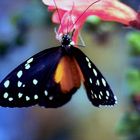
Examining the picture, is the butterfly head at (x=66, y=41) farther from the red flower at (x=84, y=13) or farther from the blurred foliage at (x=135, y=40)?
the blurred foliage at (x=135, y=40)

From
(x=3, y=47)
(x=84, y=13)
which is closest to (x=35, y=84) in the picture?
(x=84, y=13)

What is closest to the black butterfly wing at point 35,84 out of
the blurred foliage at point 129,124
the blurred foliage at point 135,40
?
the blurred foliage at point 135,40

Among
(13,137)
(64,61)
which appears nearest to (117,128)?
(64,61)

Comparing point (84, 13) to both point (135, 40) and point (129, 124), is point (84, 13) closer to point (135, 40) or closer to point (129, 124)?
point (135, 40)

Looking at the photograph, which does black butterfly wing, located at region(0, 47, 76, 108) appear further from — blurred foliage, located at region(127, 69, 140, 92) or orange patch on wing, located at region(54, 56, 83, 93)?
blurred foliage, located at region(127, 69, 140, 92)

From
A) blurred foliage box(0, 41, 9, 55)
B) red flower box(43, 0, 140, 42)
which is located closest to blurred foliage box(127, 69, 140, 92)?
red flower box(43, 0, 140, 42)
